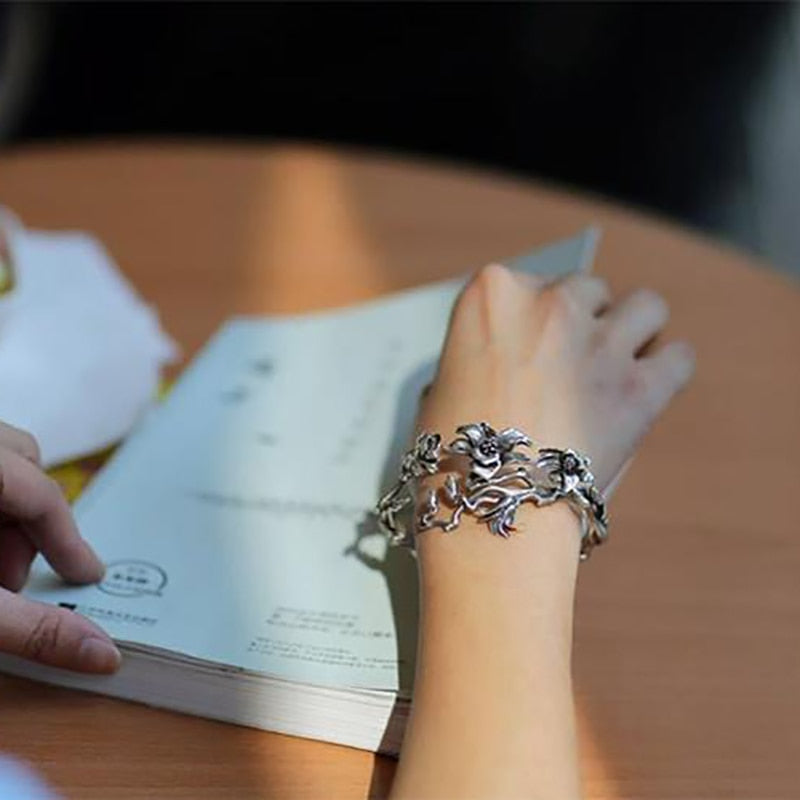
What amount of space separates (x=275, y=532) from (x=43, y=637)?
0.43ft

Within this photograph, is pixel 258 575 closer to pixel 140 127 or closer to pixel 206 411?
pixel 206 411

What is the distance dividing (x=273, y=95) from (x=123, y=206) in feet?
1.70

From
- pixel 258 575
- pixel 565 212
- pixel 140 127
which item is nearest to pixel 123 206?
pixel 565 212

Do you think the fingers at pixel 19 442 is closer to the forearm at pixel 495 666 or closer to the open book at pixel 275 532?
the open book at pixel 275 532

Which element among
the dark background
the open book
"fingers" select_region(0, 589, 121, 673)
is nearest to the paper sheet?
the open book

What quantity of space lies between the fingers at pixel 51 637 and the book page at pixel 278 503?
14 mm

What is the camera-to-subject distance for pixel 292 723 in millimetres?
600

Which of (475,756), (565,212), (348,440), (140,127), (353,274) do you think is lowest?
(475,756)

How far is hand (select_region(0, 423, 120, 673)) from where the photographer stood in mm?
601

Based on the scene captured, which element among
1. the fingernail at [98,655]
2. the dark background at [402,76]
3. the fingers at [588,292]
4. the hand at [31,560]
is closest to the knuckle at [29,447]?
the hand at [31,560]

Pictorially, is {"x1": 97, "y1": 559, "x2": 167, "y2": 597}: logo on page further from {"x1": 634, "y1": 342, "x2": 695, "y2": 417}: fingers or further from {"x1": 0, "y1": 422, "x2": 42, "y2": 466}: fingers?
{"x1": 634, "y1": 342, "x2": 695, "y2": 417}: fingers

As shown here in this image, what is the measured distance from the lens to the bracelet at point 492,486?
616 mm

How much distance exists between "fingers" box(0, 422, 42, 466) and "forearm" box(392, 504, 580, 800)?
0.19m

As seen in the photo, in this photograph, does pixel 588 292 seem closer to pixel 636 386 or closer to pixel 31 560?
pixel 636 386
